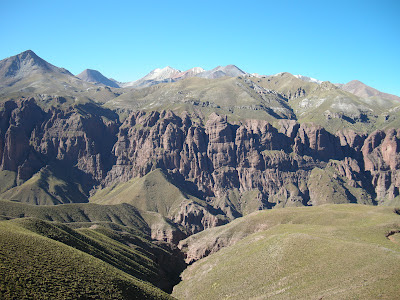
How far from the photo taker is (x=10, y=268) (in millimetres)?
81500

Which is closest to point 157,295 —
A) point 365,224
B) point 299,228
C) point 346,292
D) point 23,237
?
point 23,237

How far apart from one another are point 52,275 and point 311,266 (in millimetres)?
71644

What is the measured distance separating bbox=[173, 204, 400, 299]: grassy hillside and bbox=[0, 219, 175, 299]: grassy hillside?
30.3 metres

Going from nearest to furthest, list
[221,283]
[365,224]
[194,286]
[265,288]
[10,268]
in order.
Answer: [10,268], [265,288], [221,283], [194,286], [365,224]

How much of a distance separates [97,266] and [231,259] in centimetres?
6309

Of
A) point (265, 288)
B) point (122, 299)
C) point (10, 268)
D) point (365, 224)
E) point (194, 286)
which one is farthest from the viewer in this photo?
point (365, 224)

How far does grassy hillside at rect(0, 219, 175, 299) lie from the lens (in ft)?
255

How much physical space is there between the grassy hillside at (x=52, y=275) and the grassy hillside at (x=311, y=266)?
30334mm

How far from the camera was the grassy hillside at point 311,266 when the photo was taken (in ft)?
325

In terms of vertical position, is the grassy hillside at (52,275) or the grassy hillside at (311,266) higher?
the grassy hillside at (52,275)

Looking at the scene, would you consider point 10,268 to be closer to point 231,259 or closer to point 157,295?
point 157,295

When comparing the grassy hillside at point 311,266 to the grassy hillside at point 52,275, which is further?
the grassy hillside at point 311,266

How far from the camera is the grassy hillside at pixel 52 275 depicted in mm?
77688

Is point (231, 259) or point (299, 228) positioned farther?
point (299, 228)
